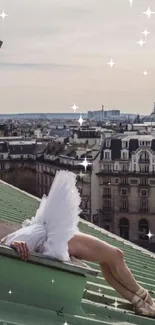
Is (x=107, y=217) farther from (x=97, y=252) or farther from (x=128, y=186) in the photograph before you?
(x=97, y=252)

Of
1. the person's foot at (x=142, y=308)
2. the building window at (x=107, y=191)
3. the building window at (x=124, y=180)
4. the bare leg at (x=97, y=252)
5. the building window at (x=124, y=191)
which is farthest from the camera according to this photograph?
the building window at (x=107, y=191)

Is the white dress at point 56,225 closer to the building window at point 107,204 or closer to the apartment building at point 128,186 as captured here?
the apartment building at point 128,186

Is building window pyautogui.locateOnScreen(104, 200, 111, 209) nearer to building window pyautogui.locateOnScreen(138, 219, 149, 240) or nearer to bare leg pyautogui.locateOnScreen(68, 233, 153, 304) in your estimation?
building window pyautogui.locateOnScreen(138, 219, 149, 240)

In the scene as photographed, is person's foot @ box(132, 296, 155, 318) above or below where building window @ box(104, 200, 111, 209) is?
above

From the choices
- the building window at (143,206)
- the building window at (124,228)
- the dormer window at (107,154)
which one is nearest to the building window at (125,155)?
the dormer window at (107,154)

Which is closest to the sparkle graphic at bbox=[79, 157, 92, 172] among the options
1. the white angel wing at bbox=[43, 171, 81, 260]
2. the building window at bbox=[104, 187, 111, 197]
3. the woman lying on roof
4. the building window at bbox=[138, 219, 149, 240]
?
the building window at bbox=[104, 187, 111, 197]

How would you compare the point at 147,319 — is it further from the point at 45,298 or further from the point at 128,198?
the point at 128,198

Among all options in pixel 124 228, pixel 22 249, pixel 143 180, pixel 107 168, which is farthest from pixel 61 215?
pixel 107 168

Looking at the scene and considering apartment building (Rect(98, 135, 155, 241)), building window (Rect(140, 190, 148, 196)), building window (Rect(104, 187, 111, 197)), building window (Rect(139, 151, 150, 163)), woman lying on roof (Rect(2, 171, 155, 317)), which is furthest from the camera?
building window (Rect(104, 187, 111, 197))
